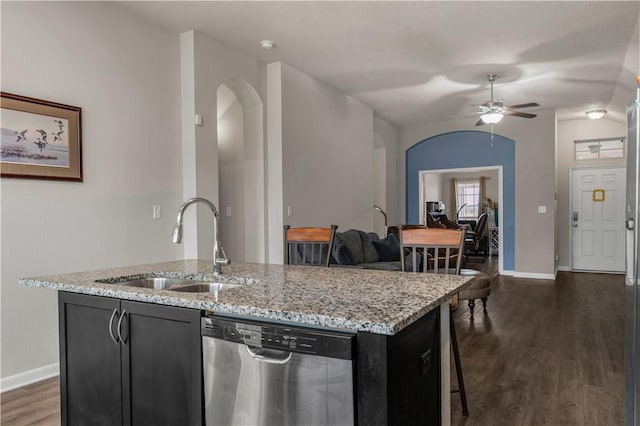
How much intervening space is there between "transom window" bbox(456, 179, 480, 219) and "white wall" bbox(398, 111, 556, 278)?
207 inches

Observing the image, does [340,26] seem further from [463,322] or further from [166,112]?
[463,322]

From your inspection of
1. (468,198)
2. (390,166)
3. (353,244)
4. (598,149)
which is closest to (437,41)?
(353,244)

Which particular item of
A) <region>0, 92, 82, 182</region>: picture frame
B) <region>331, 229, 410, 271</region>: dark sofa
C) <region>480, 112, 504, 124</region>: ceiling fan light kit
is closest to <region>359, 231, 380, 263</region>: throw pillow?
<region>331, 229, 410, 271</region>: dark sofa

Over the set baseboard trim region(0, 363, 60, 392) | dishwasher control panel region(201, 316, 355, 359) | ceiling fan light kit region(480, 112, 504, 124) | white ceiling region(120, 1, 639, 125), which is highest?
white ceiling region(120, 1, 639, 125)

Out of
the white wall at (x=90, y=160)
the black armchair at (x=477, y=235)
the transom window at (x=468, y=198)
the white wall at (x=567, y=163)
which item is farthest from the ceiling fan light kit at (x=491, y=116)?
the transom window at (x=468, y=198)

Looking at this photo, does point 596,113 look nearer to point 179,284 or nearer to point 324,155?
point 324,155

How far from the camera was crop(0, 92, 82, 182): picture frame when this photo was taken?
2801 mm

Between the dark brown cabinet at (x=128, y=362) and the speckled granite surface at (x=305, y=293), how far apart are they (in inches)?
2.3

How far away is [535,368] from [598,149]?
6223 millimetres

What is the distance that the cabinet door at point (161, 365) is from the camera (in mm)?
1552

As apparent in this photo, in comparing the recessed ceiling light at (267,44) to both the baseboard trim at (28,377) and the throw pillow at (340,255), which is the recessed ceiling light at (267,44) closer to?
the throw pillow at (340,255)

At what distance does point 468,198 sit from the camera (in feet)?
42.4

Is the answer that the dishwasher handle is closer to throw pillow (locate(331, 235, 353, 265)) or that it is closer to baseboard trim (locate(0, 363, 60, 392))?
baseboard trim (locate(0, 363, 60, 392))

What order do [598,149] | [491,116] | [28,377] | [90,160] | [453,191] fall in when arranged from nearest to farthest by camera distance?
[28,377] < [90,160] < [491,116] < [598,149] < [453,191]
